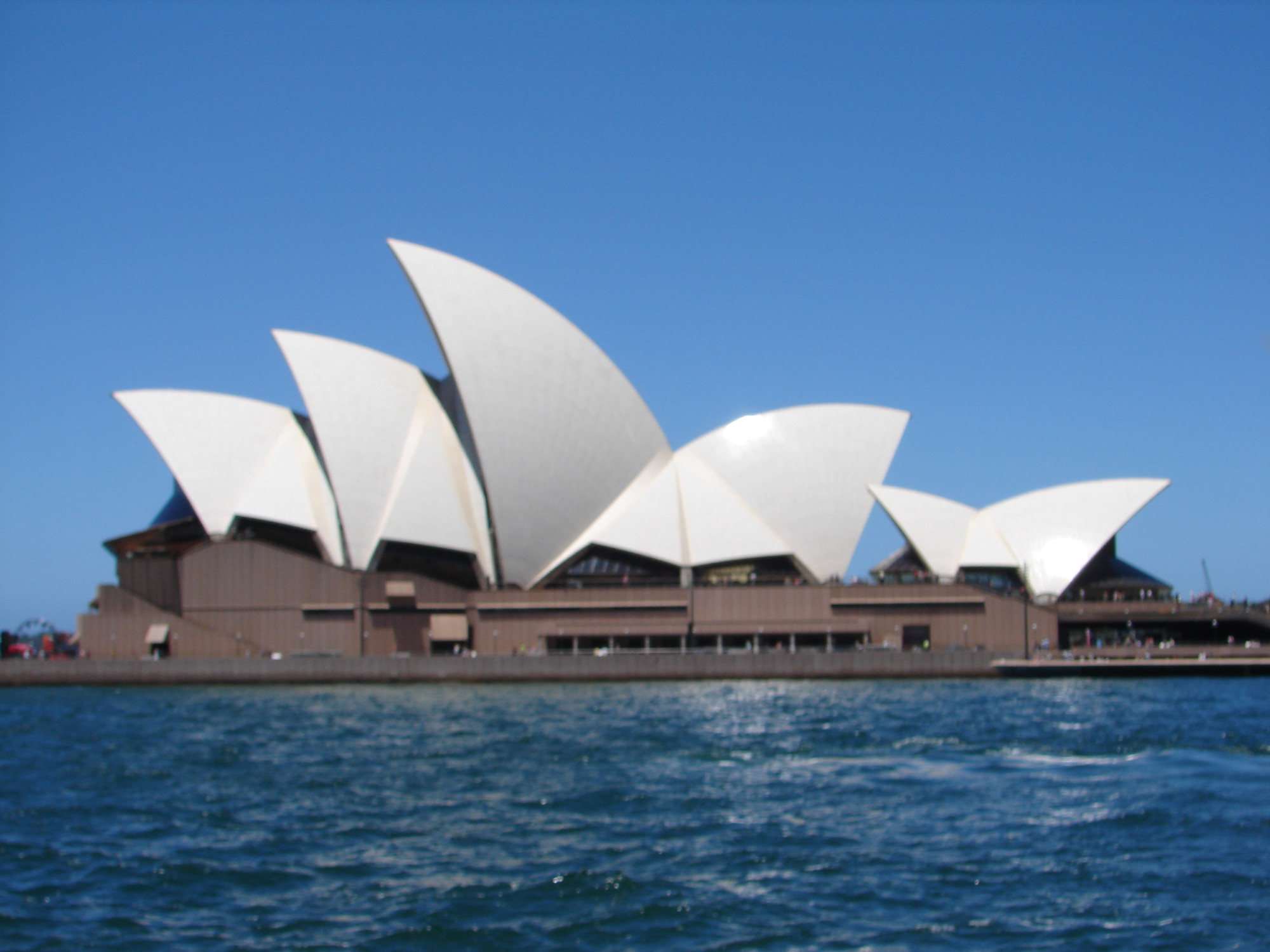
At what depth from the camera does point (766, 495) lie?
47281 mm

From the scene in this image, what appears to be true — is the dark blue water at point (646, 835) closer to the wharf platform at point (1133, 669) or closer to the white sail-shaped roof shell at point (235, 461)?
the wharf platform at point (1133, 669)

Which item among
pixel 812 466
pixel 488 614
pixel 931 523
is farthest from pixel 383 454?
pixel 931 523

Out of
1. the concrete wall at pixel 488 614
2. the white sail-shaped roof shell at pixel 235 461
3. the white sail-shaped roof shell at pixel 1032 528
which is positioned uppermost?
the white sail-shaped roof shell at pixel 235 461

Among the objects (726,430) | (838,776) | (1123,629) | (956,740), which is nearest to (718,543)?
(726,430)

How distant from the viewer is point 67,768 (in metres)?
20.2

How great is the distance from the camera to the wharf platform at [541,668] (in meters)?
41.6

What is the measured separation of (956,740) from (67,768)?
642 inches

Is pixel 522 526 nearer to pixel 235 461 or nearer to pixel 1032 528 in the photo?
pixel 235 461

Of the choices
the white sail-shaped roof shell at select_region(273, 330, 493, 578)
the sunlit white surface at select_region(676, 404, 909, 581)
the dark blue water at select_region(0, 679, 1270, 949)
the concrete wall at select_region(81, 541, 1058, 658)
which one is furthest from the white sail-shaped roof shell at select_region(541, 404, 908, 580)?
the dark blue water at select_region(0, 679, 1270, 949)

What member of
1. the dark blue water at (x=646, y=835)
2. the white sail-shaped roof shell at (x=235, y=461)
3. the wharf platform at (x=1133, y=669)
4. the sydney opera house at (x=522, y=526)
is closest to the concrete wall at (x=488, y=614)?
the sydney opera house at (x=522, y=526)

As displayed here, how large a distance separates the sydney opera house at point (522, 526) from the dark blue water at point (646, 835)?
18033 millimetres

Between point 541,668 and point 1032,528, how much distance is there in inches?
840

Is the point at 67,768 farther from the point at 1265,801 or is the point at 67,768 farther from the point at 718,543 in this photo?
the point at 718,543

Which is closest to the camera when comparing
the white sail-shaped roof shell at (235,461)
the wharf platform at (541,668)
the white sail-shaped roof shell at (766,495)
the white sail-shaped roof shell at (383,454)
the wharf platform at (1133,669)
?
the wharf platform at (1133,669)
